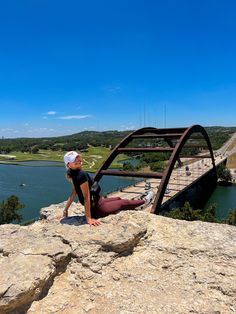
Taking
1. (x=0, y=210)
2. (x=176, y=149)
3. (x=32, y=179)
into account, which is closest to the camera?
(x=176, y=149)

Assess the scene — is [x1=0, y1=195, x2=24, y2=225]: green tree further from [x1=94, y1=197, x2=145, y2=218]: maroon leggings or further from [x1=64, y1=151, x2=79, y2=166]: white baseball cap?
[x1=64, y1=151, x2=79, y2=166]: white baseball cap

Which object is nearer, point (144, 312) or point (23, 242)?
point (144, 312)

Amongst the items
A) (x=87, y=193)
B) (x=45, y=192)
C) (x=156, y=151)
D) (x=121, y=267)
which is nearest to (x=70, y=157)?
(x=87, y=193)

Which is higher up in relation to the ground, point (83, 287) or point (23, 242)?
point (23, 242)

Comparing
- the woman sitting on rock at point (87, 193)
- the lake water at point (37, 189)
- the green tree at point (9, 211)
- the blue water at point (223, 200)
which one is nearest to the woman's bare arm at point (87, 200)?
the woman sitting on rock at point (87, 193)

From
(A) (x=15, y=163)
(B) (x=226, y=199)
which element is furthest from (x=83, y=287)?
(A) (x=15, y=163)

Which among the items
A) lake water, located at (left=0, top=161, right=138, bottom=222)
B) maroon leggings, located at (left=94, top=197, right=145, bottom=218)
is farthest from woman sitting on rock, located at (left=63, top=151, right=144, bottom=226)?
lake water, located at (left=0, top=161, right=138, bottom=222)

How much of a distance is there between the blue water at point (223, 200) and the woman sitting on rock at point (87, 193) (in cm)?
4359

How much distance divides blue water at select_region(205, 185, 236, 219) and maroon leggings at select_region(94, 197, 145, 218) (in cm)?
4310

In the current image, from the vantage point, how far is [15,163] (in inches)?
5276

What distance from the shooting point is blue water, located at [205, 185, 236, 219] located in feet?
170

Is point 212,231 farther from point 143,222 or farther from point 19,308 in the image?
point 19,308

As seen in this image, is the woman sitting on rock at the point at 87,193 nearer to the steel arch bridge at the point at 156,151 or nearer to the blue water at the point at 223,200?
the steel arch bridge at the point at 156,151

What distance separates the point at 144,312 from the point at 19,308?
1.80 m
